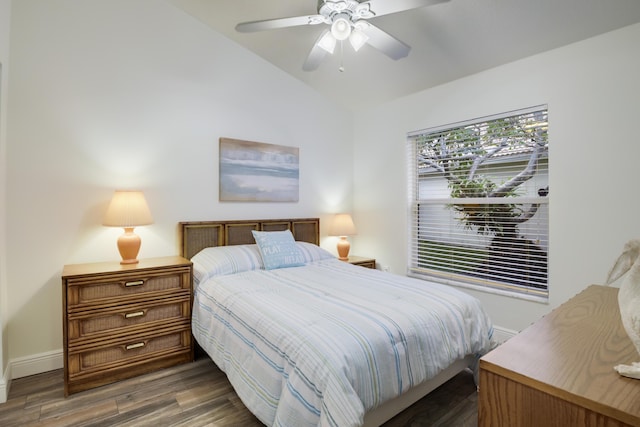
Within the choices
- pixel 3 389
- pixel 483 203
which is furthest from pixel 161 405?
pixel 483 203

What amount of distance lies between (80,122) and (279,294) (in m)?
2.12

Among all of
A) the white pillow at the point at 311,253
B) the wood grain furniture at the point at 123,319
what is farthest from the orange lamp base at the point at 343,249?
the wood grain furniture at the point at 123,319

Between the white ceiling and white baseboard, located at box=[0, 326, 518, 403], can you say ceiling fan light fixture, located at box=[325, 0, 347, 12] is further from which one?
white baseboard, located at box=[0, 326, 518, 403]

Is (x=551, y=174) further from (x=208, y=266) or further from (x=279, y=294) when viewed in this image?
(x=208, y=266)

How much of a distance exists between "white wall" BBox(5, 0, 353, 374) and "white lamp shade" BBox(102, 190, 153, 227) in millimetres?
245

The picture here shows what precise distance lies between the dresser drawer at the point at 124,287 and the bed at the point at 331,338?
0.54 feet

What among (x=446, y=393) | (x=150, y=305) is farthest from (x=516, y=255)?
(x=150, y=305)

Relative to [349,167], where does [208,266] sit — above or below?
below

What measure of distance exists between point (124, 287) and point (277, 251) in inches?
48.2

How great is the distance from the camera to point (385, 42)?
2.19 m

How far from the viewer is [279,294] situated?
211 cm

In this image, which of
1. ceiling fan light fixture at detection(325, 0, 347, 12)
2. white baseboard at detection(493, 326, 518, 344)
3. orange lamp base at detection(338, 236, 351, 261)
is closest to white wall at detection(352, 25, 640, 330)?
white baseboard at detection(493, 326, 518, 344)

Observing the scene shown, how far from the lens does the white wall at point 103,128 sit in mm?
2385

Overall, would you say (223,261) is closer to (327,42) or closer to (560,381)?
(327,42)
